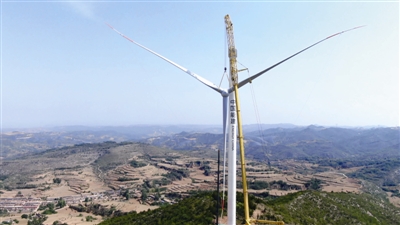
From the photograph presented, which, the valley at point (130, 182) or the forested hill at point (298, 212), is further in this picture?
the valley at point (130, 182)

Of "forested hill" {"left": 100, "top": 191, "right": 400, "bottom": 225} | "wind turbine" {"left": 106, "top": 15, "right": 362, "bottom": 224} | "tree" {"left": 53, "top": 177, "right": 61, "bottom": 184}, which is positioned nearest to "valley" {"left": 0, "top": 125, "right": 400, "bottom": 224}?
"tree" {"left": 53, "top": 177, "right": 61, "bottom": 184}

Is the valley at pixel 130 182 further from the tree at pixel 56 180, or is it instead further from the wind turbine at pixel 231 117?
the wind turbine at pixel 231 117

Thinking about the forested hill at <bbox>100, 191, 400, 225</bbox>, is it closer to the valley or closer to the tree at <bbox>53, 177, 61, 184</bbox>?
the valley

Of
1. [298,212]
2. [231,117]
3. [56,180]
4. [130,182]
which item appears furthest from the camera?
[56,180]

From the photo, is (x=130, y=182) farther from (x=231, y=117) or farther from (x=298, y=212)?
(x=231, y=117)

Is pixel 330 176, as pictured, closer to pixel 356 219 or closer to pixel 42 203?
pixel 356 219

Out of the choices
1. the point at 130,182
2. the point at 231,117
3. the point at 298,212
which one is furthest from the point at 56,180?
the point at 231,117

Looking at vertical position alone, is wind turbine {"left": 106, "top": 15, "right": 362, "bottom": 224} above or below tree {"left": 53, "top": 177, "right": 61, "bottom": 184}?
above

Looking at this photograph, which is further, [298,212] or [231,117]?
[298,212]

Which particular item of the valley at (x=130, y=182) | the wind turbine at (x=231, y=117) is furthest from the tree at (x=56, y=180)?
the wind turbine at (x=231, y=117)
